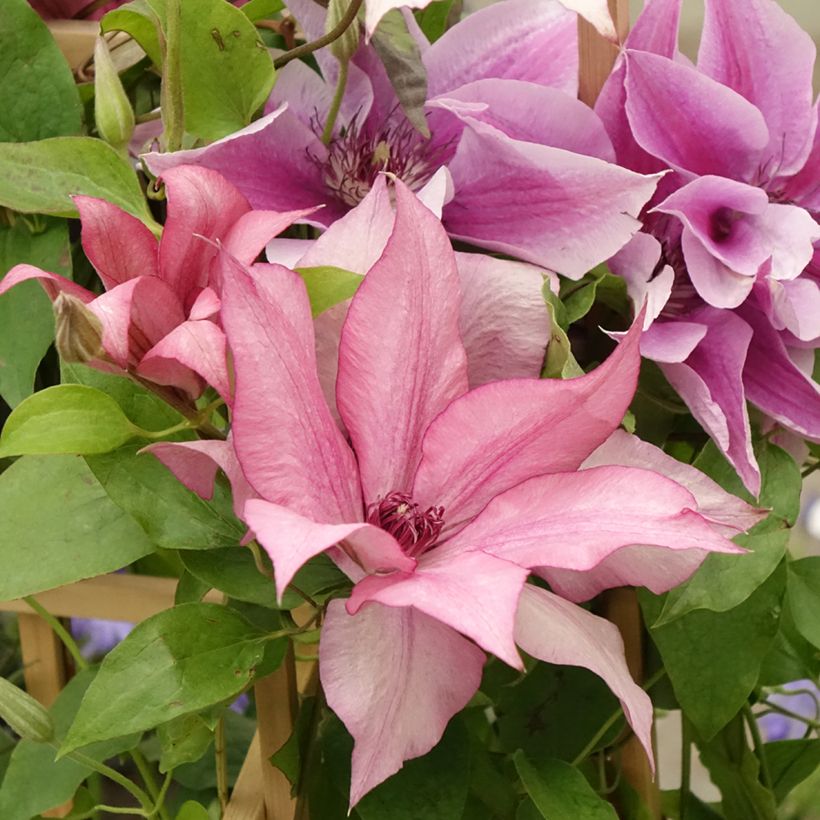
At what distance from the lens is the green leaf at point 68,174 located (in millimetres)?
382

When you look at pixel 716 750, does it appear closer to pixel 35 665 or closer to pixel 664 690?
pixel 664 690

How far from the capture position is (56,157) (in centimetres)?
39

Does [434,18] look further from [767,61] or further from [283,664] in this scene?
[283,664]

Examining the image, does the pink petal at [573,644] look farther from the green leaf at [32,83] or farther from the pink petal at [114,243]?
the green leaf at [32,83]

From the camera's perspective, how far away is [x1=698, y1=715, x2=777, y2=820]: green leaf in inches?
19.3

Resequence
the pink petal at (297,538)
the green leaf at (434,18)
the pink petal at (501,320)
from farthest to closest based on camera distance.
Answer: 1. the green leaf at (434,18)
2. the pink petal at (501,320)
3. the pink petal at (297,538)

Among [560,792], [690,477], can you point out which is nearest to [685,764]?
[560,792]

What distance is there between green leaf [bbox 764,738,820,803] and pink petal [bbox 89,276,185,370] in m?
0.36

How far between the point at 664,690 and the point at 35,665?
30cm

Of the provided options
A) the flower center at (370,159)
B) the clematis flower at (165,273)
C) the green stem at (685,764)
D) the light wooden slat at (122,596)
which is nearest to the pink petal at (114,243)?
the clematis flower at (165,273)

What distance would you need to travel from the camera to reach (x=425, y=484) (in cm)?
31

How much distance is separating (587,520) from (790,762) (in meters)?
0.32

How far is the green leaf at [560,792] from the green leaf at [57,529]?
0.51 feet

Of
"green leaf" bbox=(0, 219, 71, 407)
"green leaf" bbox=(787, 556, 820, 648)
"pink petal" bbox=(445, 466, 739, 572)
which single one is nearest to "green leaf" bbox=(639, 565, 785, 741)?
"green leaf" bbox=(787, 556, 820, 648)
